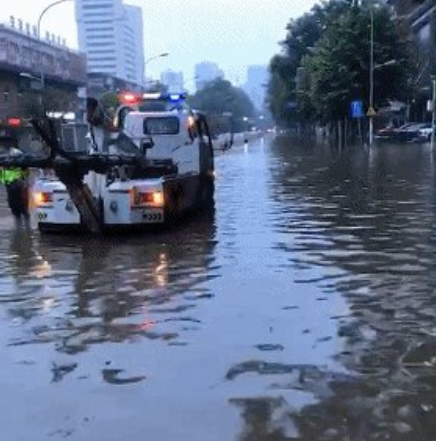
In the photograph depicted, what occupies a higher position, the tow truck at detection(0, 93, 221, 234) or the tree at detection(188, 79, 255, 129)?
the tree at detection(188, 79, 255, 129)

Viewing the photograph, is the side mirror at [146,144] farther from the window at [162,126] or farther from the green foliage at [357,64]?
the green foliage at [357,64]

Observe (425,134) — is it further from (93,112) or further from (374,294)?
(374,294)

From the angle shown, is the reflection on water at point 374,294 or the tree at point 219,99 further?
the tree at point 219,99

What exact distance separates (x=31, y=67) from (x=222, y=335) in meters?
72.4

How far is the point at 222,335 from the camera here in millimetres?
7059

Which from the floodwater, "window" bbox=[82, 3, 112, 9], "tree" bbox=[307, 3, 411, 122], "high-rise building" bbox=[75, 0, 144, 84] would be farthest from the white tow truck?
"window" bbox=[82, 3, 112, 9]

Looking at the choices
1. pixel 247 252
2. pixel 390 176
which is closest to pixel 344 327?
pixel 247 252

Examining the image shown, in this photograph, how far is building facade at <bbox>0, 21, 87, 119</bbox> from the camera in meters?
68.1

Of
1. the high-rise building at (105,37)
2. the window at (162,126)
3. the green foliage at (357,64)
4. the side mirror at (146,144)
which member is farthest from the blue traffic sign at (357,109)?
the high-rise building at (105,37)

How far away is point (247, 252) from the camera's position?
455 inches

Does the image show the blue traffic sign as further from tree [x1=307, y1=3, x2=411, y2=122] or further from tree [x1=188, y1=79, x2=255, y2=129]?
tree [x1=188, y1=79, x2=255, y2=129]

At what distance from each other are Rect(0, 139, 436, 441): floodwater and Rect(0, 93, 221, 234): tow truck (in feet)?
1.53

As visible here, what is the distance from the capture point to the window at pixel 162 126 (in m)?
16.4

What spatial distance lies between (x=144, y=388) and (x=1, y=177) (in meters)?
13.4
